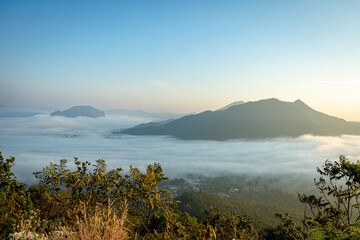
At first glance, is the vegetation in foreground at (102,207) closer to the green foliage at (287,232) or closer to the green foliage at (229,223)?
the green foliage at (229,223)

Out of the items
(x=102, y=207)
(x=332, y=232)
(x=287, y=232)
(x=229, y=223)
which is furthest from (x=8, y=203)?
(x=287, y=232)

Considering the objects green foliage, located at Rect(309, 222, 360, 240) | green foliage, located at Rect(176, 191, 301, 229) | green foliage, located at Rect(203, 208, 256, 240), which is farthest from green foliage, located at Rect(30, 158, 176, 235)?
green foliage, located at Rect(176, 191, 301, 229)

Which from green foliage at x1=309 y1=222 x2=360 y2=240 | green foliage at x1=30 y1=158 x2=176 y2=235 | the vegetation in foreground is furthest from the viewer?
green foliage at x1=30 y1=158 x2=176 y2=235

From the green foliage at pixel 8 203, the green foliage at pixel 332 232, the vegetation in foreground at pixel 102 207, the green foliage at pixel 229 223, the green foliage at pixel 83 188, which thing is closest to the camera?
the green foliage at pixel 332 232

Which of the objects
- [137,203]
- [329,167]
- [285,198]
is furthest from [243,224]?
[285,198]

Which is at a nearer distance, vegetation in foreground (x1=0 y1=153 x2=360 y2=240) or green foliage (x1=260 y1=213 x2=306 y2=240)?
vegetation in foreground (x1=0 y1=153 x2=360 y2=240)

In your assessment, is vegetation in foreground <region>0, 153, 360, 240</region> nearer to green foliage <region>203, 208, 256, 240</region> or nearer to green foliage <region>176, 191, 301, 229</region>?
green foliage <region>203, 208, 256, 240</region>

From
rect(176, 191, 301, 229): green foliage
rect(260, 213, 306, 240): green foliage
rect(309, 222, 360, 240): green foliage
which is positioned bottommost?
rect(176, 191, 301, 229): green foliage

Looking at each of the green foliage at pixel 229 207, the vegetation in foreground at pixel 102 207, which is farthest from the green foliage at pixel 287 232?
the green foliage at pixel 229 207

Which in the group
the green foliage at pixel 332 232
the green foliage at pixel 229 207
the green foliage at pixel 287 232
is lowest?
the green foliage at pixel 229 207

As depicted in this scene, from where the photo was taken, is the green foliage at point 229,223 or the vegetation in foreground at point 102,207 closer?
the vegetation in foreground at point 102,207

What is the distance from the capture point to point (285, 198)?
490 ft

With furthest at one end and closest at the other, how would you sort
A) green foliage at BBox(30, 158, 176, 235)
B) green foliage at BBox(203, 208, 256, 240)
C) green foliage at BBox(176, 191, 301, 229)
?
green foliage at BBox(176, 191, 301, 229) → green foliage at BBox(203, 208, 256, 240) → green foliage at BBox(30, 158, 176, 235)

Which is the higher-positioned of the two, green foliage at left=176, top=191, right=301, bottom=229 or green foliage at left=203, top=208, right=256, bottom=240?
green foliage at left=203, top=208, right=256, bottom=240
